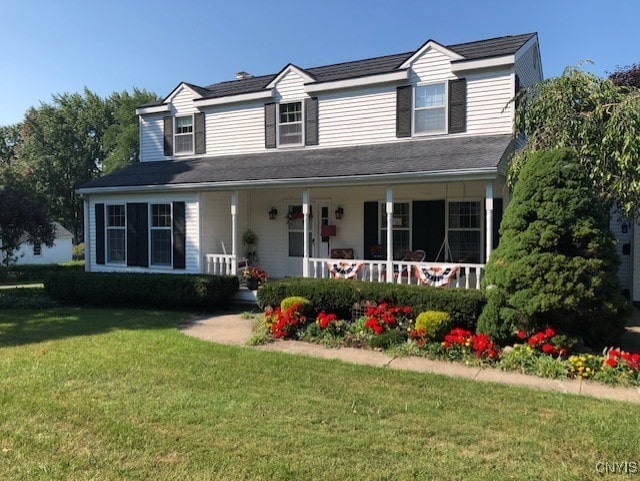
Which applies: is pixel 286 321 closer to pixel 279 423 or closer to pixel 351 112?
pixel 279 423

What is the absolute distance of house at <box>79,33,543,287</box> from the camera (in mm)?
10703

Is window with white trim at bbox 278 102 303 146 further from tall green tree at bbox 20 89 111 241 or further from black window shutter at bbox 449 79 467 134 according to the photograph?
tall green tree at bbox 20 89 111 241

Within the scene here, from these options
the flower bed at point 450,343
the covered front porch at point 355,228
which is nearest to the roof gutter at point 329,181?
the covered front porch at point 355,228

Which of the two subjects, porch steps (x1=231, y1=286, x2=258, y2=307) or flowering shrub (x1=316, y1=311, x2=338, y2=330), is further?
porch steps (x1=231, y1=286, x2=258, y2=307)

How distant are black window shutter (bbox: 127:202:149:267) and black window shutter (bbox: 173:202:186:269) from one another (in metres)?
0.94

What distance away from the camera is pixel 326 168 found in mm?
11039

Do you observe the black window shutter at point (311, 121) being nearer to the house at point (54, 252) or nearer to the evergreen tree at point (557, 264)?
the evergreen tree at point (557, 264)

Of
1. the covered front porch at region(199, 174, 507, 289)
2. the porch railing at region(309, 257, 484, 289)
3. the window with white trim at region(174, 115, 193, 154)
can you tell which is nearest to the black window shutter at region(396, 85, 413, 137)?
the covered front porch at region(199, 174, 507, 289)

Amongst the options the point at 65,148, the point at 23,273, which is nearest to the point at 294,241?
the point at 23,273

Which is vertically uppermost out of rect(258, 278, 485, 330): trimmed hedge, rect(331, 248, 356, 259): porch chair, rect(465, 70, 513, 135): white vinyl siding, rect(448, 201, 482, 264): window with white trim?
rect(465, 70, 513, 135): white vinyl siding

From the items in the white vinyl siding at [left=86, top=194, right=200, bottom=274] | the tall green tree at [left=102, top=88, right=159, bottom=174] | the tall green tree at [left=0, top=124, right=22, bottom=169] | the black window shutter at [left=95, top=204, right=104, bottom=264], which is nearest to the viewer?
the white vinyl siding at [left=86, top=194, right=200, bottom=274]

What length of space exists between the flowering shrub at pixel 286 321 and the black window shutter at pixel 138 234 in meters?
5.84

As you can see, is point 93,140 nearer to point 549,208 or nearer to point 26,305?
point 26,305

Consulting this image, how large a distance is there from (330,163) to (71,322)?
650 centimetres
